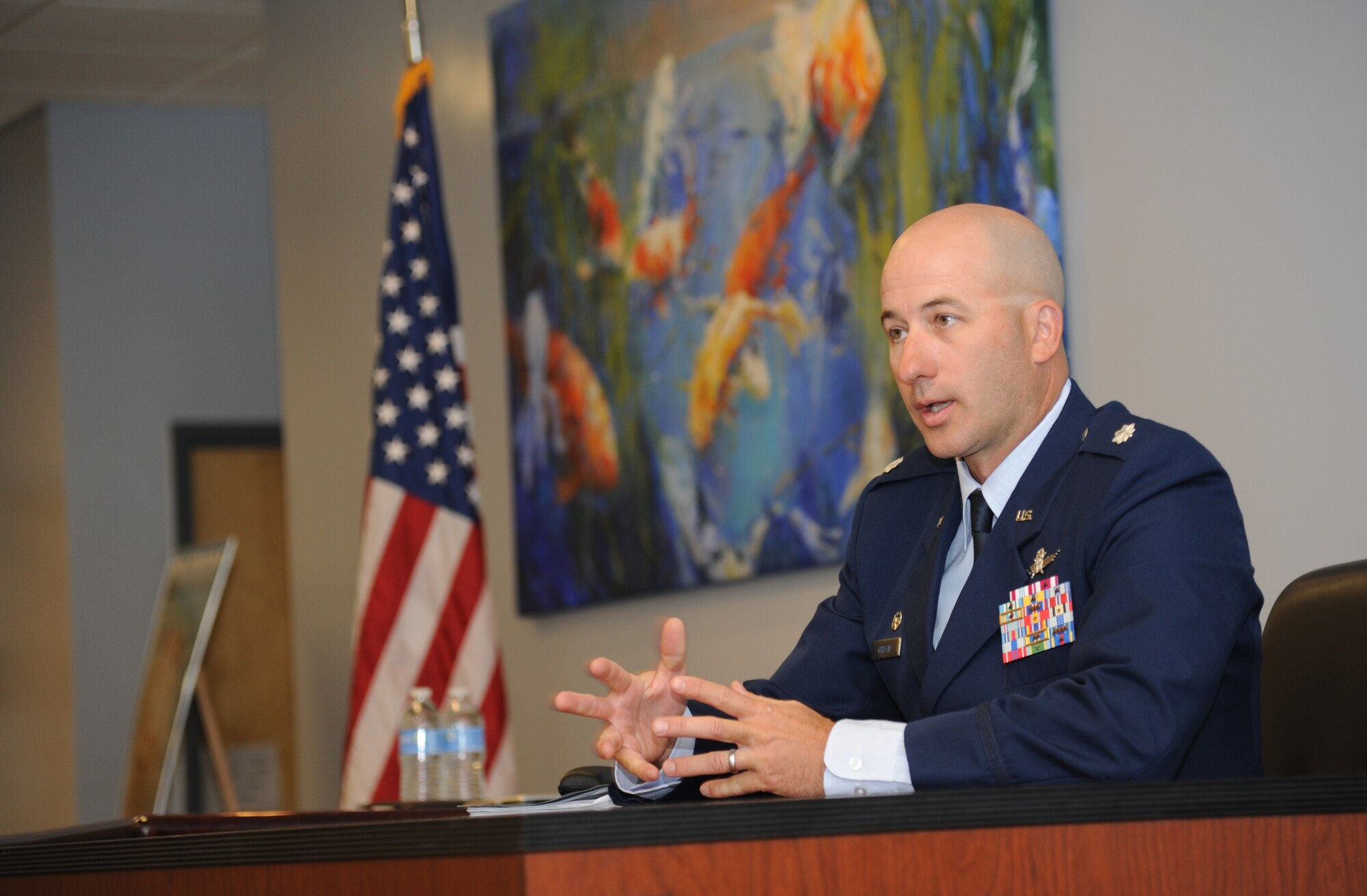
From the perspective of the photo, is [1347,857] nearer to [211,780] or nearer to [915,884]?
[915,884]

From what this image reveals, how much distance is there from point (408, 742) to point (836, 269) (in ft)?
4.41

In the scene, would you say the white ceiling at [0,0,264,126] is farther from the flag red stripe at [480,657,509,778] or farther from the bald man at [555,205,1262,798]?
the bald man at [555,205,1262,798]

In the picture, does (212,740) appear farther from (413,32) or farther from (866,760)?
(866,760)

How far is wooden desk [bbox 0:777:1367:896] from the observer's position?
1100 mm

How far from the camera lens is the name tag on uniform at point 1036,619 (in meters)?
1.61

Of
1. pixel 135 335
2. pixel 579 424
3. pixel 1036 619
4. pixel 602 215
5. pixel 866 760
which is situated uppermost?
pixel 135 335

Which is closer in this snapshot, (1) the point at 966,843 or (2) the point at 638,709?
(1) the point at 966,843

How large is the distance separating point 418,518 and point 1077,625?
8.16 ft

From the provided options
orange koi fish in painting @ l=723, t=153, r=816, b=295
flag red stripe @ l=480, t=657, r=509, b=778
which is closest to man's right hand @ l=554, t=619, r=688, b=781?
orange koi fish in painting @ l=723, t=153, r=816, b=295

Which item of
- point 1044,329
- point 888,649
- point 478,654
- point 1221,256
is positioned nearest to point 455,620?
point 478,654


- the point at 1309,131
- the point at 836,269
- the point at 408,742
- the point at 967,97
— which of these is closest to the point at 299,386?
the point at 408,742

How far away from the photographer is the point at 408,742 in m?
3.38

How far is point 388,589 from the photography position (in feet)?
12.6

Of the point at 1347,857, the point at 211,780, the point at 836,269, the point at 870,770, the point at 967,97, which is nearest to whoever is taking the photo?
the point at 1347,857
